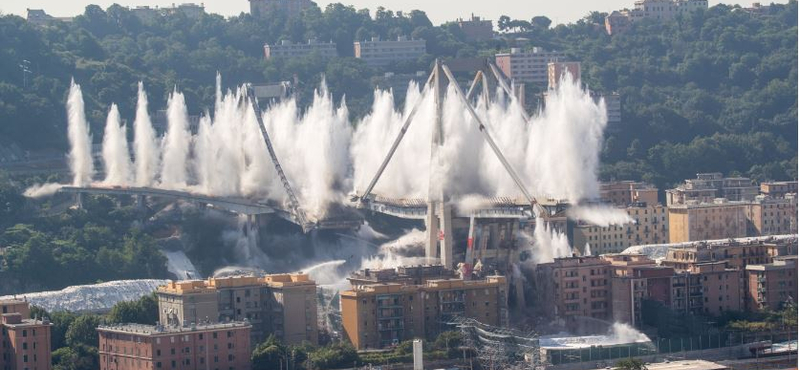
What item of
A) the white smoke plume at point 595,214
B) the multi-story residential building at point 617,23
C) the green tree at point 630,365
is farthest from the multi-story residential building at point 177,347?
the multi-story residential building at point 617,23

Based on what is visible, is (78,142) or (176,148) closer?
(176,148)

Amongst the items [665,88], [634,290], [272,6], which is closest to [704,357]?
[634,290]

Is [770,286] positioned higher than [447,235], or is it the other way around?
[447,235]

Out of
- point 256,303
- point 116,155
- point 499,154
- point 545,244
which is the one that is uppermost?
point 499,154

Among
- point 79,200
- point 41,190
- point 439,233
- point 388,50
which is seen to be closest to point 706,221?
point 439,233

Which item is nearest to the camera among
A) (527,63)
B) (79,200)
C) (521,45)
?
(79,200)

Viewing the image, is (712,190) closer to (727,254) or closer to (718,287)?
(727,254)

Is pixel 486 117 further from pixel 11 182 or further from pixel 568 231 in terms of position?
pixel 11 182
